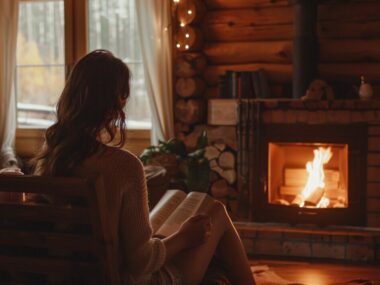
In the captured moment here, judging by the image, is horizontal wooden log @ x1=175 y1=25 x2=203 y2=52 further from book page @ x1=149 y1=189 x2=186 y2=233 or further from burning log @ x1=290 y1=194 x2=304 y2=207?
book page @ x1=149 y1=189 x2=186 y2=233

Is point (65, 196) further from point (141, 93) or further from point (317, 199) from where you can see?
point (141, 93)

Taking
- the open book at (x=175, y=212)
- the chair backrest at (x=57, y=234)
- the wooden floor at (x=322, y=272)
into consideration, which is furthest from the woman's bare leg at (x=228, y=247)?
the wooden floor at (x=322, y=272)

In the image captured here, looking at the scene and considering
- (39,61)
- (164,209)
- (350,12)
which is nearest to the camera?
(164,209)

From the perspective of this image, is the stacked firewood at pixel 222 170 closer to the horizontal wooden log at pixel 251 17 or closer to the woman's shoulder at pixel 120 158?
the horizontal wooden log at pixel 251 17

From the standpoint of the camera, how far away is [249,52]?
13.2ft

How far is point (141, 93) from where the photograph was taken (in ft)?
14.4

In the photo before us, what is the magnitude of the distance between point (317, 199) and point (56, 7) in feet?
7.77

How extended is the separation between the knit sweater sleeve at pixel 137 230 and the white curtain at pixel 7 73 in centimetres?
302

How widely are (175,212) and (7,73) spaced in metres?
2.69

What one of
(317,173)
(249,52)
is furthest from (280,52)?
(317,173)

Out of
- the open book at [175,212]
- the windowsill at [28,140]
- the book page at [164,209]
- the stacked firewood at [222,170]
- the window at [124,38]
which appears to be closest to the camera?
the open book at [175,212]

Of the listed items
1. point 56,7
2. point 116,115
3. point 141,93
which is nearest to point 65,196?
point 116,115

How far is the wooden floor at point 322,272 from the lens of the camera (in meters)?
3.08

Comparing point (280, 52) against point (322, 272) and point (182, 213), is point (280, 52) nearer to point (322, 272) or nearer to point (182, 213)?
point (322, 272)
